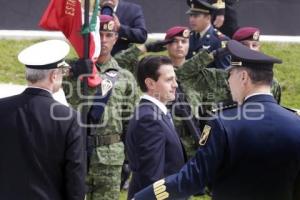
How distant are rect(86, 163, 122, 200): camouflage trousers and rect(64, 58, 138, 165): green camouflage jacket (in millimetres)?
52

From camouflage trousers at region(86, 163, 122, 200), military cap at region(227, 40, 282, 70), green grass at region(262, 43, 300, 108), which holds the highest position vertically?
military cap at region(227, 40, 282, 70)

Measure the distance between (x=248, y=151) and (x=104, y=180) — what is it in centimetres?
252

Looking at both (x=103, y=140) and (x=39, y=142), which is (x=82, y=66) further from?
(x=39, y=142)

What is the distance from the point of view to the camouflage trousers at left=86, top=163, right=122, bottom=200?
6074mm

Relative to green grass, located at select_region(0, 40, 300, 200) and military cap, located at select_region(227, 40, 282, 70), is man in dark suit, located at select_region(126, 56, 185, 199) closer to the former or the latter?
military cap, located at select_region(227, 40, 282, 70)

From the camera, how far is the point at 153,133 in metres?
4.65

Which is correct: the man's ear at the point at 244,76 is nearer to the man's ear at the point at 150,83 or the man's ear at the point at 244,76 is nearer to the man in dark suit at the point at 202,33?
the man's ear at the point at 150,83

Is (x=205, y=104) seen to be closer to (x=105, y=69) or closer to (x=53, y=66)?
(x=105, y=69)

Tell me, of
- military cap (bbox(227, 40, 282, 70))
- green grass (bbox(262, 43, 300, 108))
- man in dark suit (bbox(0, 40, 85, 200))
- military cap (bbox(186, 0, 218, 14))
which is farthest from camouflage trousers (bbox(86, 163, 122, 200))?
green grass (bbox(262, 43, 300, 108))

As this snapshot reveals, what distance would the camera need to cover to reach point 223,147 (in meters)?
3.71

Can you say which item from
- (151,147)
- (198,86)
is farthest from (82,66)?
(198,86)

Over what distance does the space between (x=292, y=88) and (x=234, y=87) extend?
7.55 m

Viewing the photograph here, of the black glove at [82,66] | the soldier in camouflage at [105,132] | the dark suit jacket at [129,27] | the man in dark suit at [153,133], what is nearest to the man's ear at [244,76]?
the man in dark suit at [153,133]

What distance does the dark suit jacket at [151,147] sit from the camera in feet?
15.1
